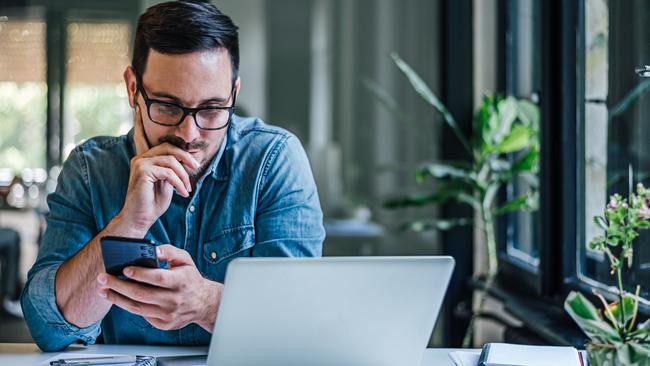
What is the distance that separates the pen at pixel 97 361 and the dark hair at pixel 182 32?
0.68 meters

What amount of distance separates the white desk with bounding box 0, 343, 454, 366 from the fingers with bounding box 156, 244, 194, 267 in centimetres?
20

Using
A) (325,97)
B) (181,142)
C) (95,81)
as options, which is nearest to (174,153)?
(181,142)

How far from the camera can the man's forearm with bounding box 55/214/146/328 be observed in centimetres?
192

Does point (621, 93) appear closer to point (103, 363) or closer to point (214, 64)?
point (214, 64)

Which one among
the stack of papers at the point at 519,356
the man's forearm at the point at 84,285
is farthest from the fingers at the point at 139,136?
the stack of papers at the point at 519,356

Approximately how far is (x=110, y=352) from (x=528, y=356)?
0.81 m

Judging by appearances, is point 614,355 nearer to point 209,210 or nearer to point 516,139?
point 209,210

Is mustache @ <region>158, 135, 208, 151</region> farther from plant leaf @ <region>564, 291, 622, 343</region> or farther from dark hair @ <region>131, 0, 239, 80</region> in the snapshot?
plant leaf @ <region>564, 291, 622, 343</region>

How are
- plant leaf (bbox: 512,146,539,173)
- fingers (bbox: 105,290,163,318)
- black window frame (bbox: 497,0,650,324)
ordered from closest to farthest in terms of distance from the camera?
fingers (bbox: 105,290,163,318), black window frame (bbox: 497,0,650,324), plant leaf (bbox: 512,146,539,173)

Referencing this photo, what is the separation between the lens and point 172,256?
175 cm

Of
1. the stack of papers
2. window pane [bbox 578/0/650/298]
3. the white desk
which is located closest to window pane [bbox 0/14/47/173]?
the white desk

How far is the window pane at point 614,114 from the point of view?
2.29 metres

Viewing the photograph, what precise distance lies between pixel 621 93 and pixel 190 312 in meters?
1.32

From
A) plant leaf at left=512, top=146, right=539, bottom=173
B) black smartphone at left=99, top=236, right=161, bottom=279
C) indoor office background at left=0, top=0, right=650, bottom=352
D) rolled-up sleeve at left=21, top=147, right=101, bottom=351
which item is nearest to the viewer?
black smartphone at left=99, top=236, right=161, bottom=279
